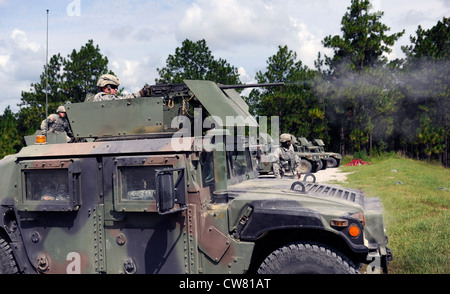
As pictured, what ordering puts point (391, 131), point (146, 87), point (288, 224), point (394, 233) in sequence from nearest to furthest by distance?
point (288, 224), point (146, 87), point (394, 233), point (391, 131)

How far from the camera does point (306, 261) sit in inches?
141

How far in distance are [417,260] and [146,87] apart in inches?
162

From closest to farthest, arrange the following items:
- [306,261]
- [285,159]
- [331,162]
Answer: [306,261] → [285,159] → [331,162]

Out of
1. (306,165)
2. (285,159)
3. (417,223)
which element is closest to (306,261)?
(417,223)

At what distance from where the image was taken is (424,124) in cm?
3016

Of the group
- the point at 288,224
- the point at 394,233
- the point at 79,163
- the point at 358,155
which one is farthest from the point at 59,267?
the point at 358,155

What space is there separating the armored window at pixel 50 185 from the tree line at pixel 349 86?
2234cm

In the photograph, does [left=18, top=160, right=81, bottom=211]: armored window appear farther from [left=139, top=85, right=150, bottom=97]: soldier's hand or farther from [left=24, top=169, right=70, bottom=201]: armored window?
[left=139, top=85, right=150, bottom=97]: soldier's hand

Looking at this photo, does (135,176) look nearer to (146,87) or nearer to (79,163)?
(79,163)

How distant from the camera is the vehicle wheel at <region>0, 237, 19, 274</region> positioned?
4316 millimetres

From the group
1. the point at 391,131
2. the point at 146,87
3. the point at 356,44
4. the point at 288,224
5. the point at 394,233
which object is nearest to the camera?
the point at 288,224

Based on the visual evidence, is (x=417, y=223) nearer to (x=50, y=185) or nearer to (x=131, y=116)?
(x=131, y=116)

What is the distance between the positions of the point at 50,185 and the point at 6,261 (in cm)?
97

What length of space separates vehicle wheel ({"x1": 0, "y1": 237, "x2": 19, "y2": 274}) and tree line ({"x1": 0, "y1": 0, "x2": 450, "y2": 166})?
22.1m
